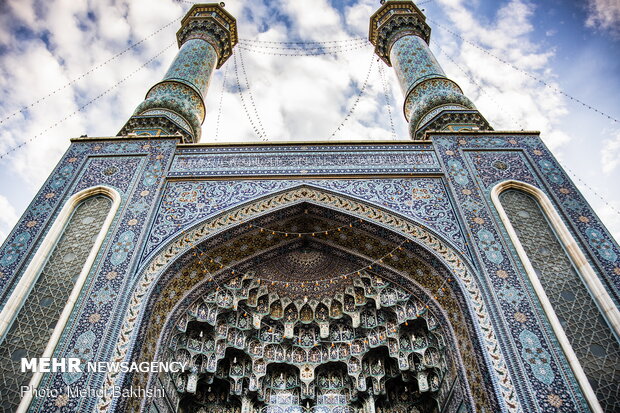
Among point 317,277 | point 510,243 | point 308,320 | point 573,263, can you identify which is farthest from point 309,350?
point 573,263

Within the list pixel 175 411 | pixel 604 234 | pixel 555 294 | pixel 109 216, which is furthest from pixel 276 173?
pixel 604 234

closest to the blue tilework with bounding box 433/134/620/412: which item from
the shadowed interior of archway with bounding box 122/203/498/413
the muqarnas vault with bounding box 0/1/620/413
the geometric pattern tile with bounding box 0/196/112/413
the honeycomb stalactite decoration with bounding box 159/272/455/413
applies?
the muqarnas vault with bounding box 0/1/620/413

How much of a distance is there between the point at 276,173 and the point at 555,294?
3422 millimetres

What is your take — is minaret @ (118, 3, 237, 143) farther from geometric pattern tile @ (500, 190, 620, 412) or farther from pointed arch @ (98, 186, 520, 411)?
geometric pattern tile @ (500, 190, 620, 412)

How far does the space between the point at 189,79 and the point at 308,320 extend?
Answer: 4.79m

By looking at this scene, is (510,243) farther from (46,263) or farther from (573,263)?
(46,263)

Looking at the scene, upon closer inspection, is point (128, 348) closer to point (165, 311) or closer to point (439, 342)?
point (165, 311)

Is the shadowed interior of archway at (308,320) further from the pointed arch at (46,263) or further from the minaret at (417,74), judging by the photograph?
the minaret at (417,74)

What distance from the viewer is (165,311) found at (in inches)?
182

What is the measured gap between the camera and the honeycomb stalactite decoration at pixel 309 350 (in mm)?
4898

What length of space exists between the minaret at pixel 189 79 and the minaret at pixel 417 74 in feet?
10.9

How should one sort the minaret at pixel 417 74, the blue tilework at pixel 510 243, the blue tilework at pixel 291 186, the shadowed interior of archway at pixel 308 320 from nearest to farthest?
1. the blue tilework at pixel 510 243
2. the shadowed interior of archway at pixel 308 320
3. the blue tilework at pixel 291 186
4. the minaret at pixel 417 74

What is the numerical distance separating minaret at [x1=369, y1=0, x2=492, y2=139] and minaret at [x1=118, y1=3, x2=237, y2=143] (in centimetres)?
333

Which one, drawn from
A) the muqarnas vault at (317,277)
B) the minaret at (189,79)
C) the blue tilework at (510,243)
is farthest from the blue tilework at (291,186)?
the minaret at (189,79)
